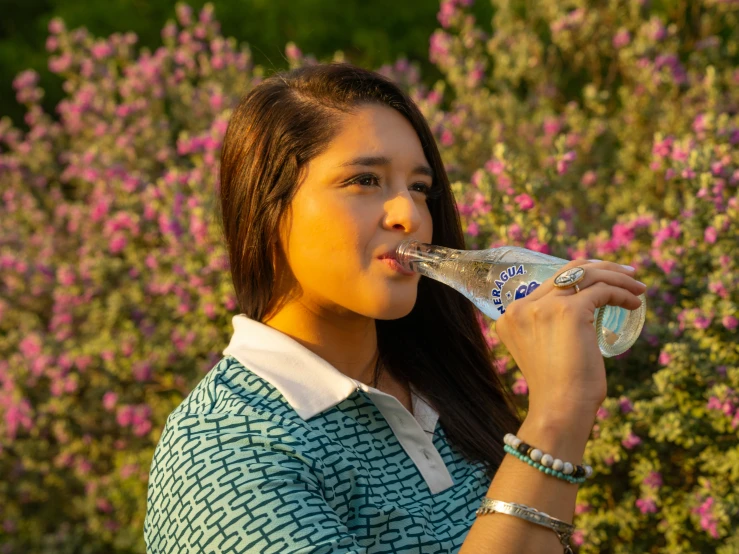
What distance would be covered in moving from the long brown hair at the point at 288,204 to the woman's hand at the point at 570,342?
23.6 inches

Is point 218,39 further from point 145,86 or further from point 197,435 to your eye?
point 197,435

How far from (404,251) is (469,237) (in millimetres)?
1333

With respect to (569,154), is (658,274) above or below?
below

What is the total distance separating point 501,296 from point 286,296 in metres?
0.46

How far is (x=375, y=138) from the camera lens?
1912 millimetres

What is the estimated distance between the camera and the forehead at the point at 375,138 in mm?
1884

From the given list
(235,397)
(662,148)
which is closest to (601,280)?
(235,397)

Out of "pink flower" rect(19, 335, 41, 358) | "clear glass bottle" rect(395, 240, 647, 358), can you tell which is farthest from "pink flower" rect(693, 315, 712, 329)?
"pink flower" rect(19, 335, 41, 358)

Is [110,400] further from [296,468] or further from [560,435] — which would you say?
[560,435]

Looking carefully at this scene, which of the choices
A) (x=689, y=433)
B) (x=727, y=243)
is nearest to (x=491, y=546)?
(x=689, y=433)

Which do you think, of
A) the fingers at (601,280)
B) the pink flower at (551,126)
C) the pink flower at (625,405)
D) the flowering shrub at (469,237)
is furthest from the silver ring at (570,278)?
the pink flower at (551,126)

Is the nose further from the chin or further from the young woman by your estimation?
the chin

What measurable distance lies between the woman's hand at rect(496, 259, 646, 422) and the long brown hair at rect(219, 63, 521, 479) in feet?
1.97

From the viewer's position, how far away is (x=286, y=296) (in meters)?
2.00
